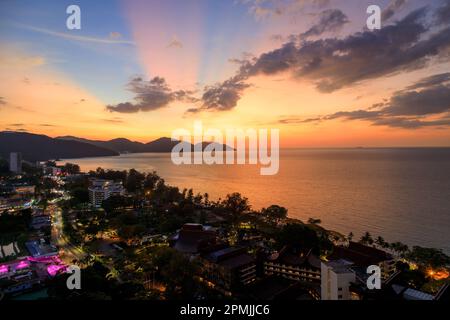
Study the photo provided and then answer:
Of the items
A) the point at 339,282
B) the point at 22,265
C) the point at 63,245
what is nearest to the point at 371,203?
the point at 339,282

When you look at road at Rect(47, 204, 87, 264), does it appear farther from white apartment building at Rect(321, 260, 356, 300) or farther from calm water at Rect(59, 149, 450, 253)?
calm water at Rect(59, 149, 450, 253)

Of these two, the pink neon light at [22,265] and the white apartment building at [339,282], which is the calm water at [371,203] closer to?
the white apartment building at [339,282]

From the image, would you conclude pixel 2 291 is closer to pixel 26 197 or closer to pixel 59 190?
pixel 26 197

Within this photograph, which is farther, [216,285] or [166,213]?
[166,213]

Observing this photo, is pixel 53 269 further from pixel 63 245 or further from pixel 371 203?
pixel 371 203

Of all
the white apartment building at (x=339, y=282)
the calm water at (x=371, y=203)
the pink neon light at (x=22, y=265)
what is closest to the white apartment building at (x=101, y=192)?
the calm water at (x=371, y=203)

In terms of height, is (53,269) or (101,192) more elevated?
(101,192)

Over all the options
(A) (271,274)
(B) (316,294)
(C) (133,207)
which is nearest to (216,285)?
(A) (271,274)

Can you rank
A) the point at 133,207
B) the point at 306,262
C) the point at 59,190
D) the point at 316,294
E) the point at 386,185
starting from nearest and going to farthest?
1. the point at 316,294
2. the point at 306,262
3. the point at 133,207
4. the point at 59,190
5. the point at 386,185

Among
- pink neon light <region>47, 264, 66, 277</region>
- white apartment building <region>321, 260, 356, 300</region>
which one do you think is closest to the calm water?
white apartment building <region>321, 260, 356, 300</region>
